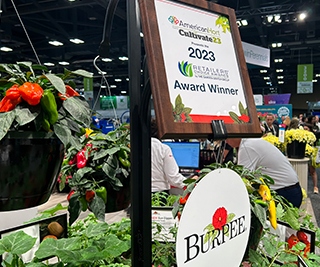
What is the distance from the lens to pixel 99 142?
1.08 m

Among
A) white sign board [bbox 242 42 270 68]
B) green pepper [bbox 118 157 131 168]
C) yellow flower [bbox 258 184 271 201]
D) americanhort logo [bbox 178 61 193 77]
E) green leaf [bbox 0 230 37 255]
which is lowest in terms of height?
green leaf [bbox 0 230 37 255]

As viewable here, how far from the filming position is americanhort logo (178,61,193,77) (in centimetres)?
73

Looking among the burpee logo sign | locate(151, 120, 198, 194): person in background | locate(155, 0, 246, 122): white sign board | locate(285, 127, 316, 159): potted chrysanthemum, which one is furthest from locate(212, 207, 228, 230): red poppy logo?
locate(285, 127, 316, 159): potted chrysanthemum

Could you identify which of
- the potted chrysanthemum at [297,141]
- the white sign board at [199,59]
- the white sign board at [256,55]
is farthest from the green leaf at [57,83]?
the white sign board at [256,55]

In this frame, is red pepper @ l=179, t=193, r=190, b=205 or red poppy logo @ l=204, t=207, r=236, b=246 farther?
red pepper @ l=179, t=193, r=190, b=205

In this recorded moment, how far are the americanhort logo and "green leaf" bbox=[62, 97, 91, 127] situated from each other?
0.91 feet

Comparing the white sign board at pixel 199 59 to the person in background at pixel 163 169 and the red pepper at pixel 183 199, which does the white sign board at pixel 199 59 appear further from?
the person in background at pixel 163 169

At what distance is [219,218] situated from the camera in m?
0.81

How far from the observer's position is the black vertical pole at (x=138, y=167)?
2.54ft

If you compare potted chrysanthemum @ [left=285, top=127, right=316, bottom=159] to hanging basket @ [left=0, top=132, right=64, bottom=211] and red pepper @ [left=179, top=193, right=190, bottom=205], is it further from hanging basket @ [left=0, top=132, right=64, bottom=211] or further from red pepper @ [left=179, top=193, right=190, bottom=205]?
hanging basket @ [left=0, top=132, right=64, bottom=211]

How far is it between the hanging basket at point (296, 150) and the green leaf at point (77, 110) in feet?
14.8

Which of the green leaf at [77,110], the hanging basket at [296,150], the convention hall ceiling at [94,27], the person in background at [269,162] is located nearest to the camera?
the green leaf at [77,110]

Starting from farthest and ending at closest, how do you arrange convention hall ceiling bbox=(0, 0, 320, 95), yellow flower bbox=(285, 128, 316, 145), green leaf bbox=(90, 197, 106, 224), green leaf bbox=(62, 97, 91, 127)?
convention hall ceiling bbox=(0, 0, 320, 95) < yellow flower bbox=(285, 128, 316, 145) < green leaf bbox=(90, 197, 106, 224) < green leaf bbox=(62, 97, 91, 127)

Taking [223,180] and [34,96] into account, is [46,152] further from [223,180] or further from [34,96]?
[223,180]
